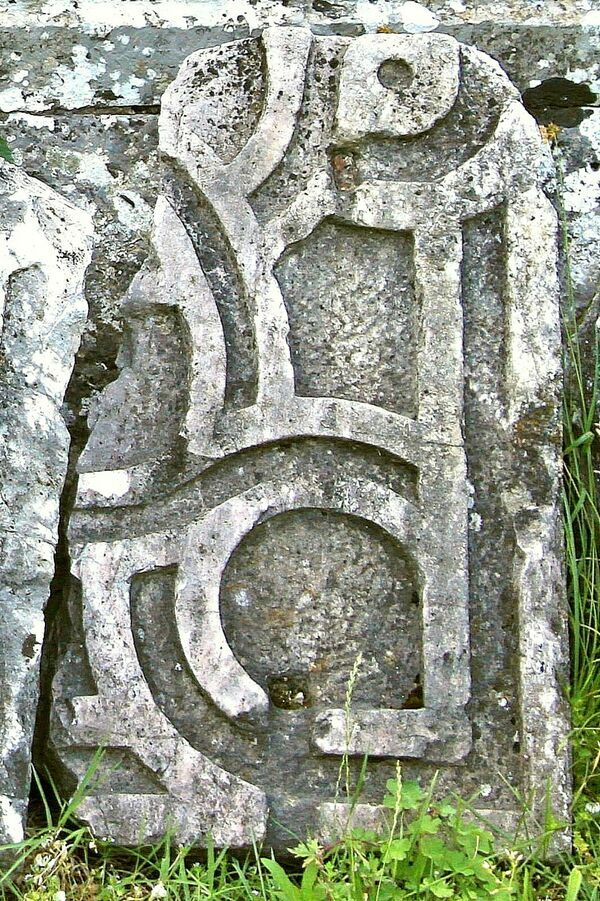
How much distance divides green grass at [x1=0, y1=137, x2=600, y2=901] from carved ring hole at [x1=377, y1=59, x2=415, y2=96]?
118 centimetres

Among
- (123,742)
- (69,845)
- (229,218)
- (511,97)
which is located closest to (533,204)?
(511,97)

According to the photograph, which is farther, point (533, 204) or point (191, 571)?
point (533, 204)

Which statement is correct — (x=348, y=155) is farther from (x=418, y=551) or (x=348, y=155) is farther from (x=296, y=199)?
(x=418, y=551)

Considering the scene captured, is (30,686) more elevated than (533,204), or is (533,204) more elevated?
(533,204)

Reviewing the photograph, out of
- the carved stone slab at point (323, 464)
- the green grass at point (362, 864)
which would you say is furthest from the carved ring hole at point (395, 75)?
the green grass at point (362, 864)

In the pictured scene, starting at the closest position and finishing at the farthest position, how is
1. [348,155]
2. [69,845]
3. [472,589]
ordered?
[69,845]
[472,589]
[348,155]

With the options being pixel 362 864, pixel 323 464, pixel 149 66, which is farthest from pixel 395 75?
pixel 362 864

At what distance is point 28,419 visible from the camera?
199 cm

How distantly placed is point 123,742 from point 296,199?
1.11 meters

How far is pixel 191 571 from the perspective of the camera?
1.99m

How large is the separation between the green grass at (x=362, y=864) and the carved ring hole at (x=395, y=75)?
3.88 feet

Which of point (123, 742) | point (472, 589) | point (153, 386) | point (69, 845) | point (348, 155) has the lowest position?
point (69, 845)

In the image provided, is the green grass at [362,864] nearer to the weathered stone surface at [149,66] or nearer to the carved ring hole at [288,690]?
the carved ring hole at [288,690]

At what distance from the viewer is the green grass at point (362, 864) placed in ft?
5.76
